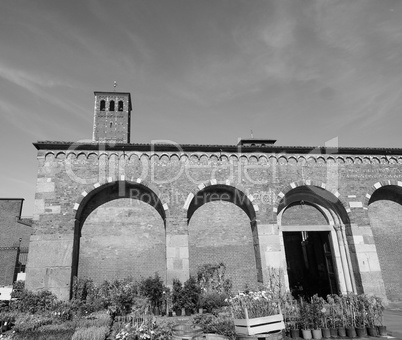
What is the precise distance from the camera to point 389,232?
49.4 feet

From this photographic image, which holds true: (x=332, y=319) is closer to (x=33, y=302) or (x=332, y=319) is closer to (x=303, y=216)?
(x=303, y=216)

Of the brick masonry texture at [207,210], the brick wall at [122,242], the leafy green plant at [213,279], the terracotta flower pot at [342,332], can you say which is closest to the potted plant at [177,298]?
the brick masonry texture at [207,210]

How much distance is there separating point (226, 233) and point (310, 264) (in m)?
9.63

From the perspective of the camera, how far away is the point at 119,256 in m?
13.3

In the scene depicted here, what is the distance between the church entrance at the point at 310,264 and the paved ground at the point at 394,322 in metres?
2.91

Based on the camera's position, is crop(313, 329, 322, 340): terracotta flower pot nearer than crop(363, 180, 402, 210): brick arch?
Yes

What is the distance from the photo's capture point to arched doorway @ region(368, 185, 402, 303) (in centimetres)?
1419

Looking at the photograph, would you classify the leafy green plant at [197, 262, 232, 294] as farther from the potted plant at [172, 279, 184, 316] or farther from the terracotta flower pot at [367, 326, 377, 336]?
the terracotta flower pot at [367, 326, 377, 336]

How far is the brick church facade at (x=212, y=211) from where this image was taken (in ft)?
42.8

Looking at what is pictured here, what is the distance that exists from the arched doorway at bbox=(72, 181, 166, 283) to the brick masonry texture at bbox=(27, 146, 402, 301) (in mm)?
47

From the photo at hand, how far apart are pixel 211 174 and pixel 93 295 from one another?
25.0 ft

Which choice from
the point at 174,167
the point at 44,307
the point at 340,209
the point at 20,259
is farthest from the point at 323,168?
the point at 20,259

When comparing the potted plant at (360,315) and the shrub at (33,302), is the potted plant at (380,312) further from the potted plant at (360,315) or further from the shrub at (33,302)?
the shrub at (33,302)

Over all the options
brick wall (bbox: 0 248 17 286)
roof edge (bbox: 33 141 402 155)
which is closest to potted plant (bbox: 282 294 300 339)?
roof edge (bbox: 33 141 402 155)
